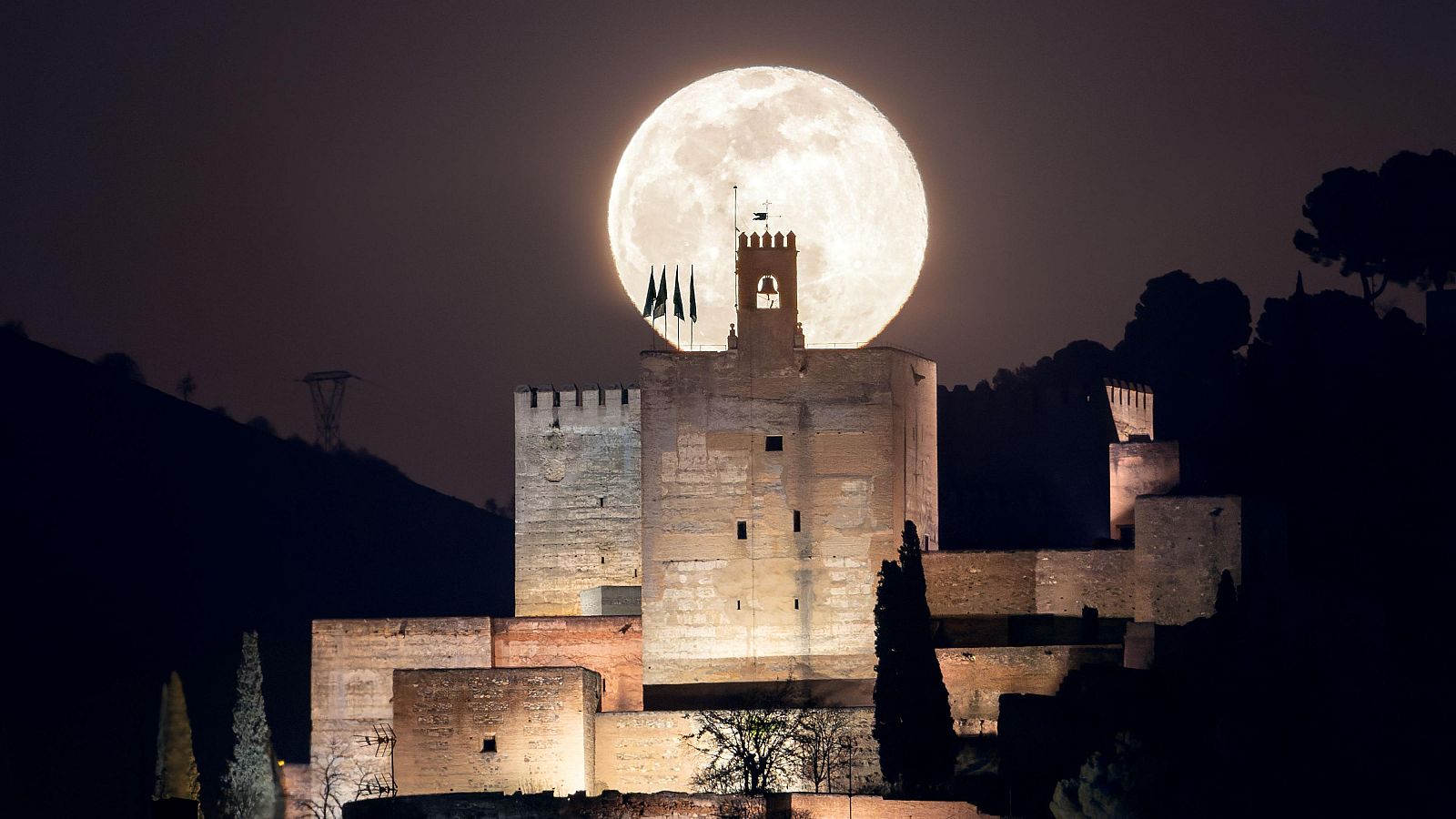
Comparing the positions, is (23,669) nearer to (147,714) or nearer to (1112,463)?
(147,714)

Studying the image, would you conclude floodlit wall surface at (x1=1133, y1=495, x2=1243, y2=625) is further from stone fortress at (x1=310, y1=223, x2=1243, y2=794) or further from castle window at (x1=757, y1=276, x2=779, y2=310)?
castle window at (x1=757, y1=276, x2=779, y2=310)

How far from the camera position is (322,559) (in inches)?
4252

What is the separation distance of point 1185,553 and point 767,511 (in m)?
7.73

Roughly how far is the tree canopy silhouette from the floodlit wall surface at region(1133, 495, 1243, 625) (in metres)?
24.7

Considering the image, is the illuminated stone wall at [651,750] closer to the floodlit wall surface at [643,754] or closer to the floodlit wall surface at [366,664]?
the floodlit wall surface at [643,754]

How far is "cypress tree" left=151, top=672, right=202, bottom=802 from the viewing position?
5683cm

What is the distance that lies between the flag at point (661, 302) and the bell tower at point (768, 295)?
5.76 ft

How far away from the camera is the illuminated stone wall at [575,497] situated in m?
57.2

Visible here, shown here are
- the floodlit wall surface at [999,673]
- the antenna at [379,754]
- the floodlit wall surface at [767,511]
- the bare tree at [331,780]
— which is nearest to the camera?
the antenna at [379,754]

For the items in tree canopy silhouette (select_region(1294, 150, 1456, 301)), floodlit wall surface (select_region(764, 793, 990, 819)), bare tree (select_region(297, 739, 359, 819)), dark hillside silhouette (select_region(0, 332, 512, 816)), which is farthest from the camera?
dark hillside silhouette (select_region(0, 332, 512, 816))

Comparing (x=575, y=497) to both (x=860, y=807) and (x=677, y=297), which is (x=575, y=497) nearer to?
(x=677, y=297)

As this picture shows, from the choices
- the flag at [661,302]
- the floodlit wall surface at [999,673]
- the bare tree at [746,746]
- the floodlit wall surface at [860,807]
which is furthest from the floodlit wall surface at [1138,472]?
the floodlit wall surface at [860,807]

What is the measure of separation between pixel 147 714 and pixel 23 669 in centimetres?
492

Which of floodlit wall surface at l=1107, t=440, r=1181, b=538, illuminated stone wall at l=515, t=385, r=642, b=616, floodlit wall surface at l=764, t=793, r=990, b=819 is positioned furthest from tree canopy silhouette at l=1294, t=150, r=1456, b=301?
floodlit wall surface at l=764, t=793, r=990, b=819
